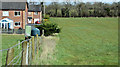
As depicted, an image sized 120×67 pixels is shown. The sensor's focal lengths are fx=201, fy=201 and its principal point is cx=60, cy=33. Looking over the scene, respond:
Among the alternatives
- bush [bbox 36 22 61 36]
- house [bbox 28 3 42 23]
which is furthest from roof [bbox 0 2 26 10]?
house [bbox 28 3 42 23]

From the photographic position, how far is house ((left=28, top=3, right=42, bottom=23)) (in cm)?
5603

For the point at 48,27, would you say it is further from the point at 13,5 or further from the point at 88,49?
the point at 13,5

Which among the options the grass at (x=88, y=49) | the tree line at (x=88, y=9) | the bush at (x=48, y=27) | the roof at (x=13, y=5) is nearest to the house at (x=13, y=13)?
the roof at (x=13, y=5)

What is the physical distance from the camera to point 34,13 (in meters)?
57.3

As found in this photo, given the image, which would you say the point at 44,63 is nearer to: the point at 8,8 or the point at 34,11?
the point at 8,8

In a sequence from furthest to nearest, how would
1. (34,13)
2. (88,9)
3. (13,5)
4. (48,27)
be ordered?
(34,13)
(13,5)
(48,27)
(88,9)

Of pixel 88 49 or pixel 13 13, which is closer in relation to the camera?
pixel 88 49

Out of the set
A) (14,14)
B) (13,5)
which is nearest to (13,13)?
(14,14)

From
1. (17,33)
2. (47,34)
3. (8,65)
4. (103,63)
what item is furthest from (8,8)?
(8,65)

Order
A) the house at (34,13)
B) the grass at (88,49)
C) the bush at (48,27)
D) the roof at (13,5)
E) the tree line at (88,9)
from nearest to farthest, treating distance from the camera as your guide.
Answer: the tree line at (88,9)
the grass at (88,49)
the bush at (48,27)
the roof at (13,5)
the house at (34,13)

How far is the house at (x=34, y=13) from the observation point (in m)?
56.0

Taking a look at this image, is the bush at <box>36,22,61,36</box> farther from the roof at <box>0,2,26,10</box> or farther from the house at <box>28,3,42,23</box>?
the house at <box>28,3,42,23</box>

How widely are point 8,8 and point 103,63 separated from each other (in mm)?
31618

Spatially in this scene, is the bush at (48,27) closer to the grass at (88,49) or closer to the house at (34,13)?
the grass at (88,49)
